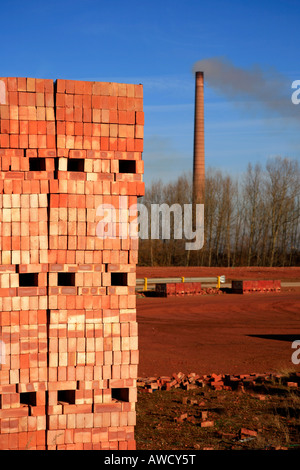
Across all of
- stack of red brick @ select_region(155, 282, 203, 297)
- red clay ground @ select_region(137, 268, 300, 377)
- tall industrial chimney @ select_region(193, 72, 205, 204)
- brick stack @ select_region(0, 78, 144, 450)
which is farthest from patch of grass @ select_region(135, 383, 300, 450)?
tall industrial chimney @ select_region(193, 72, 205, 204)

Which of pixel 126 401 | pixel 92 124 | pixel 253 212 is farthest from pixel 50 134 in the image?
pixel 253 212

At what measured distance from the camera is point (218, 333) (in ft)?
63.5

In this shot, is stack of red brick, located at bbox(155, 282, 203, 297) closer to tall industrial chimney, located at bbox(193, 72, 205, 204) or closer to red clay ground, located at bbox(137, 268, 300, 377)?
red clay ground, located at bbox(137, 268, 300, 377)

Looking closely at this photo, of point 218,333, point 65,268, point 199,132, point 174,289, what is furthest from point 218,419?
point 199,132

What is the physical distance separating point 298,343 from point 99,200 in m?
11.8

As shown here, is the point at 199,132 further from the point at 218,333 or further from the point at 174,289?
the point at 218,333

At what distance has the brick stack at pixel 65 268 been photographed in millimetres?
6656

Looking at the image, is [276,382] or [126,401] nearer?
[126,401]

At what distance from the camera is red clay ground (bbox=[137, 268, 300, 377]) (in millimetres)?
14539

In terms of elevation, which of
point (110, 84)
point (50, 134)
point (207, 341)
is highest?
point (110, 84)

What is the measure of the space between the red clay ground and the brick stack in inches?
263

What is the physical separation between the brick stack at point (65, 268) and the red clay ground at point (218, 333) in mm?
6676

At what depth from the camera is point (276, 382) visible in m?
12.2

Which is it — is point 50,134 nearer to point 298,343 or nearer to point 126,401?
point 126,401
